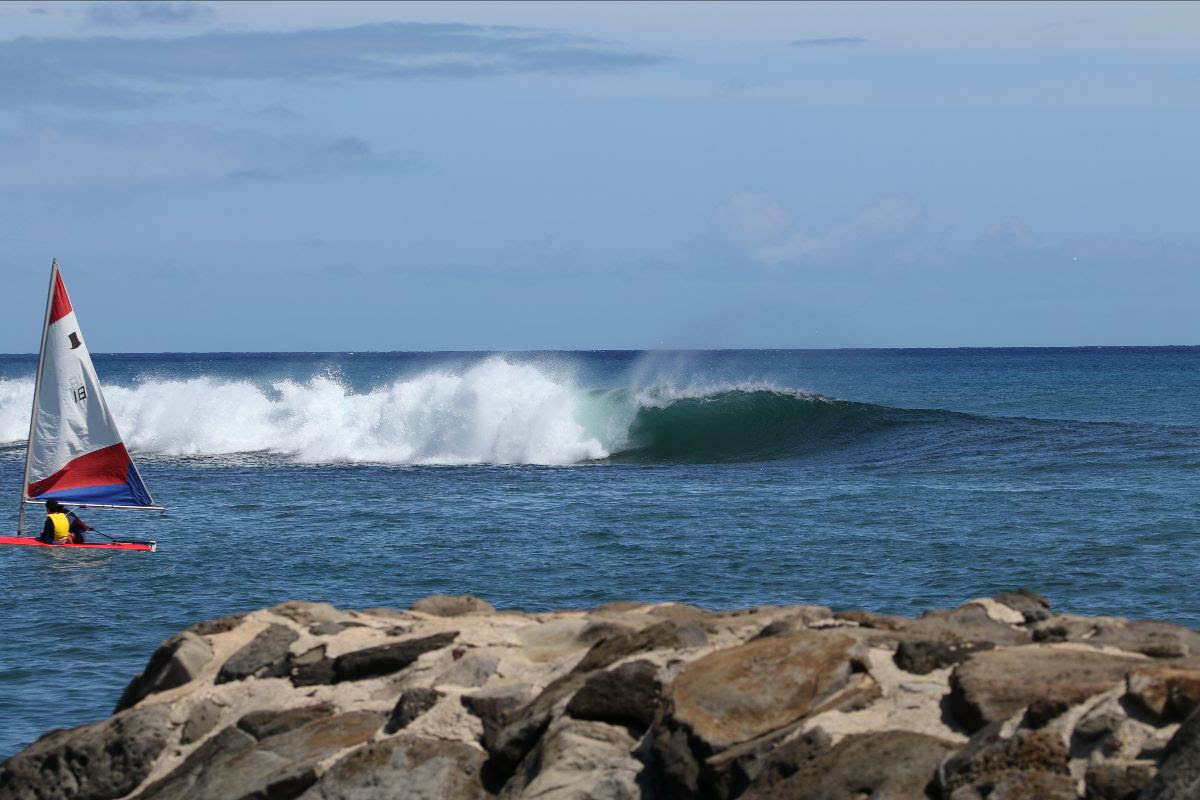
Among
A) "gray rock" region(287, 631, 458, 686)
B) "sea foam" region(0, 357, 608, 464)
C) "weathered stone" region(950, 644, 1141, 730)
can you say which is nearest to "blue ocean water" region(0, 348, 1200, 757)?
"sea foam" region(0, 357, 608, 464)

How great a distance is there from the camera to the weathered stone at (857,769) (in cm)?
653

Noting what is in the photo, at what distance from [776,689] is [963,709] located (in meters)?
0.93

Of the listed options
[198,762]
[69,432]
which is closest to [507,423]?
[69,432]

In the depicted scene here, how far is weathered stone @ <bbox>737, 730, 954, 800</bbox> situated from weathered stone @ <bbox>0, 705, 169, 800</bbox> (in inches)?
138

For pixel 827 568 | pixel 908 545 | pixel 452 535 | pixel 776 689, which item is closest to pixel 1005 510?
pixel 908 545

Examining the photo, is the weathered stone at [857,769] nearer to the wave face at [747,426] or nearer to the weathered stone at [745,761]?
the weathered stone at [745,761]

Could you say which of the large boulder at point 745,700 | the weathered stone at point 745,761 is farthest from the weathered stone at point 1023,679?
the weathered stone at point 745,761

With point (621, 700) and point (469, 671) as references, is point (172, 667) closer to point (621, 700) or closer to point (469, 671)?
point (469, 671)

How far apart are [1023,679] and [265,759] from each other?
3848 mm

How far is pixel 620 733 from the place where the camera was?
24.8ft

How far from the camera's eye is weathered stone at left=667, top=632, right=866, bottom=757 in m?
7.22

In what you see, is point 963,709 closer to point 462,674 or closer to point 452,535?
point 462,674

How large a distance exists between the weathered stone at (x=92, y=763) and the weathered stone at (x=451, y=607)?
6.51 feet

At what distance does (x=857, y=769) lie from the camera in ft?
21.8
